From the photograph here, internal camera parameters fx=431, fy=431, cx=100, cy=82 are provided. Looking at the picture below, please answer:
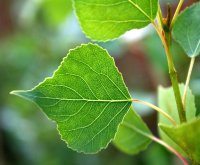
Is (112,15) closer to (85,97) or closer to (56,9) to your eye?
(85,97)

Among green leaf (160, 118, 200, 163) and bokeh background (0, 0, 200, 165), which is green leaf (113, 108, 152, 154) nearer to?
green leaf (160, 118, 200, 163)

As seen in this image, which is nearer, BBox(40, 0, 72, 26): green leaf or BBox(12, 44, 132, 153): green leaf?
BBox(12, 44, 132, 153): green leaf

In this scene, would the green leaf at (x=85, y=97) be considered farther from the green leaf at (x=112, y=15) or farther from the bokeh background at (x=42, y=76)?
the bokeh background at (x=42, y=76)

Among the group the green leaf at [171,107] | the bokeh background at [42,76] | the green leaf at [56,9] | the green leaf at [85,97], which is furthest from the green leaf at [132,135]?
the green leaf at [56,9]

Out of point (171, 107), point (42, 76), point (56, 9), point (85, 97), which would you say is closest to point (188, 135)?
point (85, 97)

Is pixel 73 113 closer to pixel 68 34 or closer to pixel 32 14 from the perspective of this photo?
pixel 68 34

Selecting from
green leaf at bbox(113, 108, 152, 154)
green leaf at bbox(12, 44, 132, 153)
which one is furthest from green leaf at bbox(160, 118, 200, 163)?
green leaf at bbox(113, 108, 152, 154)
